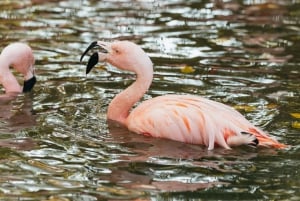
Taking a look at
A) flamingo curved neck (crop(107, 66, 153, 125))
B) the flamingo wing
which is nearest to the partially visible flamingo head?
flamingo curved neck (crop(107, 66, 153, 125))

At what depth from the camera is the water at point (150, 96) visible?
6.38m

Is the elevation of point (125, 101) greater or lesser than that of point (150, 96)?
greater

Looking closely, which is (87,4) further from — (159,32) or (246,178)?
(246,178)

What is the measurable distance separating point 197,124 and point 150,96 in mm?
1696

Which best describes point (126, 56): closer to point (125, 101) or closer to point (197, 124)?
point (125, 101)

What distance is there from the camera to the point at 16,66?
30.5 ft

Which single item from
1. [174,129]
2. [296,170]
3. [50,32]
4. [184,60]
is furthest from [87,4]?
[296,170]

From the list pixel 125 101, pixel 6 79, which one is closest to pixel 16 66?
pixel 6 79

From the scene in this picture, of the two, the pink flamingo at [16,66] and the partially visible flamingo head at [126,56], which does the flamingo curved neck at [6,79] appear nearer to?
the pink flamingo at [16,66]

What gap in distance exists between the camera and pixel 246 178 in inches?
256

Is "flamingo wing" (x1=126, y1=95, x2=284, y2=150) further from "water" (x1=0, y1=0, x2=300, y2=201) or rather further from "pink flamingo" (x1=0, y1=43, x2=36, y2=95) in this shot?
"pink flamingo" (x1=0, y1=43, x2=36, y2=95)

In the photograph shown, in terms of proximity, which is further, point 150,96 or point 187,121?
point 150,96

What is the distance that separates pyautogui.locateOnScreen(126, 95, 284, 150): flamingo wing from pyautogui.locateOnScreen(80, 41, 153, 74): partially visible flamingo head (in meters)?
0.51

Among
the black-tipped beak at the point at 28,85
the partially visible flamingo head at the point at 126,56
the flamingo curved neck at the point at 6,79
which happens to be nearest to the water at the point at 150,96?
the black-tipped beak at the point at 28,85
